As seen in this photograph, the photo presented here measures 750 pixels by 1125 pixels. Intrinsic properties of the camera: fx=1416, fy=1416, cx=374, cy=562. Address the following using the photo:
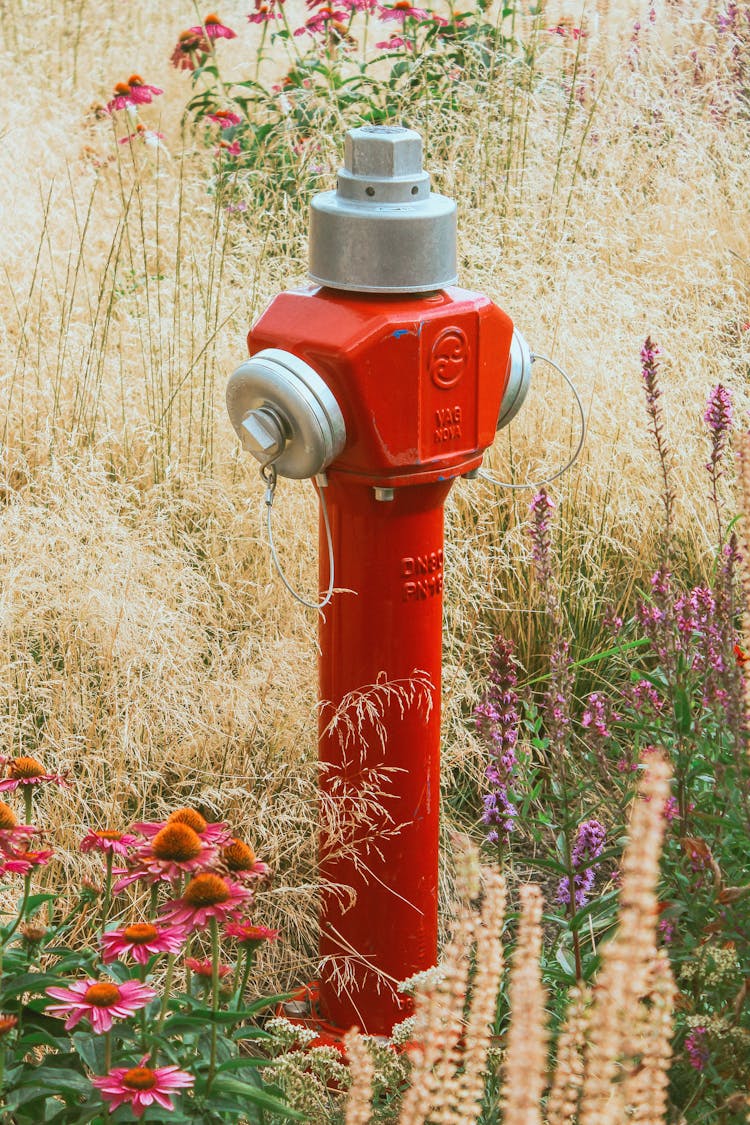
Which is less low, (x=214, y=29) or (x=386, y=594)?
(x=214, y=29)

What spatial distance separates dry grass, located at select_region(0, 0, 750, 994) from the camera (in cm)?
244

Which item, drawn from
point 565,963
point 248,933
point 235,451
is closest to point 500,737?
point 565,963

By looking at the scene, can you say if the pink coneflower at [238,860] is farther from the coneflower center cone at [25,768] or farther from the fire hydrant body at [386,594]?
the fire hydrant body at [386,594]

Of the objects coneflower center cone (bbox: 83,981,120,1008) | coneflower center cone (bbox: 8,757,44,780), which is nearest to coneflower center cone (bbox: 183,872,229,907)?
coneflower center cone (bbox: 83,981,120,1008)

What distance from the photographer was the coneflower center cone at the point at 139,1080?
1.31 meters

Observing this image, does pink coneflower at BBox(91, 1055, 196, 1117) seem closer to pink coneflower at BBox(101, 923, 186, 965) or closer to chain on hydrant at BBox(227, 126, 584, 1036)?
pink coneflower at BBox(101, 923, 186, 965)

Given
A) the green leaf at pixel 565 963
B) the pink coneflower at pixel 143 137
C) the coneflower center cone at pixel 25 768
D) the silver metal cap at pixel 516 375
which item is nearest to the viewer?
the coneflower center cone at pixel 25 768

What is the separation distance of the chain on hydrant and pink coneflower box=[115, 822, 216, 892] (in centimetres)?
39

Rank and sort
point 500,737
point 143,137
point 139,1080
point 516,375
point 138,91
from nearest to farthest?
point 139,1080 → point 500,737 → point 516,375 → point 143,137 → point 138,91

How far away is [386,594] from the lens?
1971 millimetres

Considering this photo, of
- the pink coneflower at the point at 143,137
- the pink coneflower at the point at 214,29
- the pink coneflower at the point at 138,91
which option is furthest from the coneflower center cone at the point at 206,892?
the pink coneflower at the point at 214,29

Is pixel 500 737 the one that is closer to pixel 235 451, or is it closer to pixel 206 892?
pixel 206 892

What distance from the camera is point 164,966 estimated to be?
2230 mm

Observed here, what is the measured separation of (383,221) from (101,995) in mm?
980
